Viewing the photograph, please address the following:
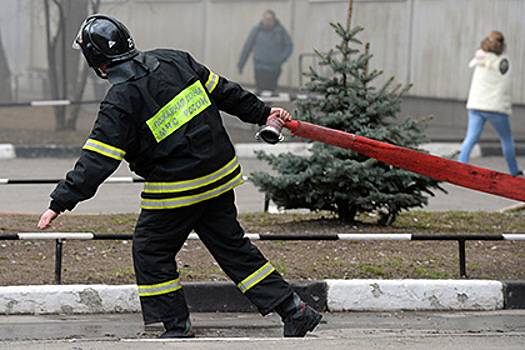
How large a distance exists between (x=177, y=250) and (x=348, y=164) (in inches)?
98.1

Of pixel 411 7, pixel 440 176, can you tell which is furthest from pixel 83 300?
pixel 411 7

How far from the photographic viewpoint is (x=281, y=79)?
16.2m

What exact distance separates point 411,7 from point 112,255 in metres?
9.50

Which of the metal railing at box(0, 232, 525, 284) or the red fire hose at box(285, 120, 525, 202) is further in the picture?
the metal railing at box(0, 232, 525, 284)

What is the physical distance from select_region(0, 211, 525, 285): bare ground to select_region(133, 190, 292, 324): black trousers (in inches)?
42.9

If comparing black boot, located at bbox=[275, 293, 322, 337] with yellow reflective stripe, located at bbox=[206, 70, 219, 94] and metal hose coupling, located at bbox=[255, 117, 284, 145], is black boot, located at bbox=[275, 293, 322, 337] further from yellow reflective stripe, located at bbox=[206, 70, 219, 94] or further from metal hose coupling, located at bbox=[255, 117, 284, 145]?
yellow reflective stripe, located at bbox=[206, 70, 219, 94]

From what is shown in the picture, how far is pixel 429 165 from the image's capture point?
720 cm

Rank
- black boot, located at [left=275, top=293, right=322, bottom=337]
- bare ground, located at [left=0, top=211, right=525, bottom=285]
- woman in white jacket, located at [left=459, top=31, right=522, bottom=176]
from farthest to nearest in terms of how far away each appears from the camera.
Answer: woman in white jacket, located at [left=459, top=31, right=522, bottom=176], bare ground, located at [left=0, top=211, right=525, bottom=285], black boot, located at [left=275, top=293, right=322, bottom=337]

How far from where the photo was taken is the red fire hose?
706cm

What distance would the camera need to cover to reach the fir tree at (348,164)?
8.69 m

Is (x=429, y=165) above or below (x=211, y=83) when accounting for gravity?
below

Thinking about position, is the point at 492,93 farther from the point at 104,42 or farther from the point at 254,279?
the point at 104,42

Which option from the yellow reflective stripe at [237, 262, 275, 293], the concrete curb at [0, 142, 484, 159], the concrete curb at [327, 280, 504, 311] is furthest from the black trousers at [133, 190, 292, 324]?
the concrete curb at [0, 142, 484, 159]

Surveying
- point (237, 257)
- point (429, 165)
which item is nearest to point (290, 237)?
point (429, 165)
